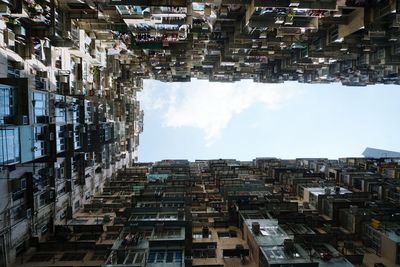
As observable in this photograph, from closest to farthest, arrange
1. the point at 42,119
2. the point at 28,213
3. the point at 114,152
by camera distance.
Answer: the point at 42,119 < the point at 28,213 < the point at 114,152

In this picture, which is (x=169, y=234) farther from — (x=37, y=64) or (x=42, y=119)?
(x=37, y=64)

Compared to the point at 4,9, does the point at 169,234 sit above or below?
below

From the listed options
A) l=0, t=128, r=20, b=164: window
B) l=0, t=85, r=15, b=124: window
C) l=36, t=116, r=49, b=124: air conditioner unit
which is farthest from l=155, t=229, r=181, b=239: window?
l=0, t=85, r=15, b=124: window

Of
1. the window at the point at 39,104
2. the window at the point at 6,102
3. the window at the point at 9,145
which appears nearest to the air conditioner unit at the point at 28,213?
the window at the point at 9,145

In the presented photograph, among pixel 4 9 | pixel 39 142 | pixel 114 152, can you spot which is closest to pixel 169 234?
pixel 39 142

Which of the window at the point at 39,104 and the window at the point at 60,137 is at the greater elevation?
the window at the point at 39,104

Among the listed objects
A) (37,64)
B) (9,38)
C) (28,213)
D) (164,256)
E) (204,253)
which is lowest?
(204,253)

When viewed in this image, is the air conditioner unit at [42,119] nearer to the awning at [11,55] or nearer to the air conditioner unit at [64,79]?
the awning at [11,55]

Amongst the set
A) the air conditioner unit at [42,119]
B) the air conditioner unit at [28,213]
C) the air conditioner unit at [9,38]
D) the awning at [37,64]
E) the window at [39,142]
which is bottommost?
the air conditioner unit at [28,213]
